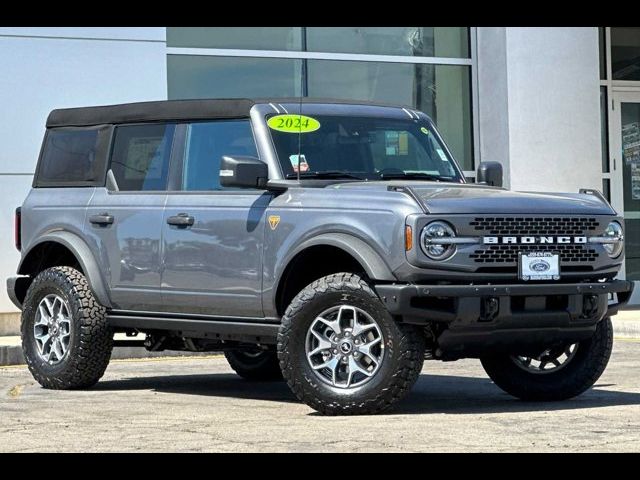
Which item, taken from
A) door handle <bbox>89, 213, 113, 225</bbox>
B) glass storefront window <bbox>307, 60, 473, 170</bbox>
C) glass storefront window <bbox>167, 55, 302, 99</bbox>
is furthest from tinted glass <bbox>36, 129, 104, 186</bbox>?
glass storefront window <bbox>307, 60, 473, 170</bbox>

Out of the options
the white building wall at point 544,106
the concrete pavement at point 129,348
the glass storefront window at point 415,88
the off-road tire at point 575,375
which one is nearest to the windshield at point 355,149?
the off-road tire at point 575,375

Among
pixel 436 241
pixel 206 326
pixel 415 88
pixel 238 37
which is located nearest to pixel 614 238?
pixel 436 241

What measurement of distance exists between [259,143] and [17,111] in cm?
818

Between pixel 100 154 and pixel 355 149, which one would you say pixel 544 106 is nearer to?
pixel 100 154

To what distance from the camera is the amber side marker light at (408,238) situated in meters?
8.10

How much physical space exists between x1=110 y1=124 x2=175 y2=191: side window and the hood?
1.58 metres

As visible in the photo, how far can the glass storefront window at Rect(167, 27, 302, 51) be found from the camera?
1802 centimetres

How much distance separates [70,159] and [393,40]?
9137 mm

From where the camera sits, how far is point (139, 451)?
265 inches

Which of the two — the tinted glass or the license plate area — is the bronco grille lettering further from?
the tinted glass

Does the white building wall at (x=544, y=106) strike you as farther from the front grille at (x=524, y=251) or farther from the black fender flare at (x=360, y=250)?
the black fender flare at (x=360, y=250)

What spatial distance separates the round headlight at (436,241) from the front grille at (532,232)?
144 mm
